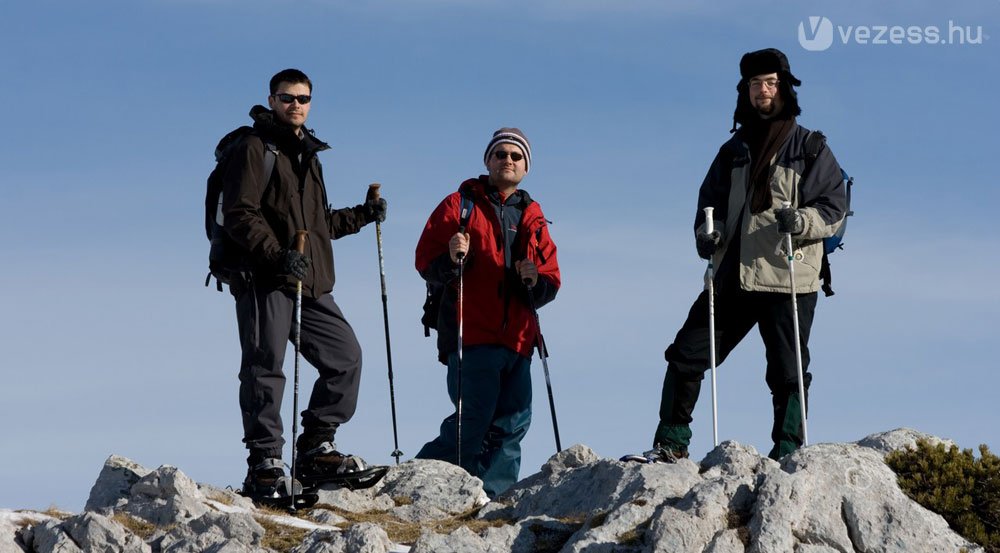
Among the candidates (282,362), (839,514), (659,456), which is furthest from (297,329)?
(839,514)

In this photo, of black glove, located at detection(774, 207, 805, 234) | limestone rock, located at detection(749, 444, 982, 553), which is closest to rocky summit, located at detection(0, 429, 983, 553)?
limestone rock, located at detection(749, 444, 982, 553)

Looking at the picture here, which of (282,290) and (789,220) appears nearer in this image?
(789,220)

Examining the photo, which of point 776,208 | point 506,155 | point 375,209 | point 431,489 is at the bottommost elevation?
point 431,489

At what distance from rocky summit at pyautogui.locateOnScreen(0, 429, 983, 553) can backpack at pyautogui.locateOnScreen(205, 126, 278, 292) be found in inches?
72.7

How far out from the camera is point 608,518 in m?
11.0

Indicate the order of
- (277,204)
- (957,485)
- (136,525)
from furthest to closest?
1. (277,204)
2. (136,525)
3. (957,485)

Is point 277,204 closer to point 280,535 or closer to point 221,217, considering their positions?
point 221,217

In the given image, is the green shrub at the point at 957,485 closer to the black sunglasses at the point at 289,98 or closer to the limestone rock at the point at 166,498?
the limestone rock at the point at 166,498

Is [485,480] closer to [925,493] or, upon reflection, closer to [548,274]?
[548,274]

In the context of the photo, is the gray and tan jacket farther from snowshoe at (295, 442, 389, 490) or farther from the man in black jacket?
snowshoe at (295, 442, 389, 490)

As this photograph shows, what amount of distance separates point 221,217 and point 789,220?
5043mm

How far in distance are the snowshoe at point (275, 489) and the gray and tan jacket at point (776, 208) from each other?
4.18m

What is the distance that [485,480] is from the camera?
15180 millimetres

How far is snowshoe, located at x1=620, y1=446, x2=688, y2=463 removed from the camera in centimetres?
1243
